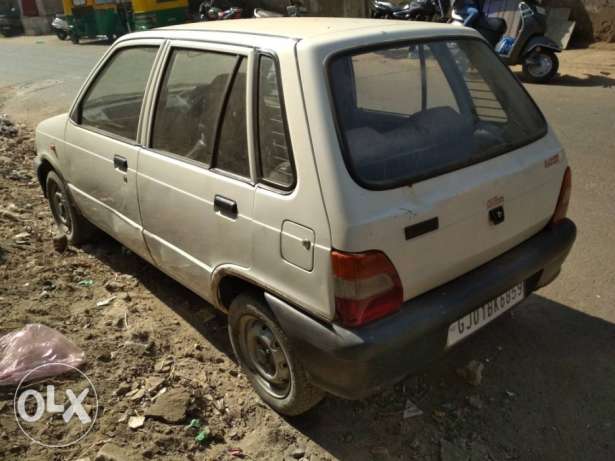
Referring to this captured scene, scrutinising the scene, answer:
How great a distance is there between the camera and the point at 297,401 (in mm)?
2584

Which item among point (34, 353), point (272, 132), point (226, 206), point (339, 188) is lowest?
point (34, 353)

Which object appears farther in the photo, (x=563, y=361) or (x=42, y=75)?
(x=42, y=75)

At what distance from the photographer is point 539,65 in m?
8.91

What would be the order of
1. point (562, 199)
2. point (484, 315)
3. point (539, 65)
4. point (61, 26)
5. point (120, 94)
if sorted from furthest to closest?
point (61, 26), point (539, 65), point (120, 94), point (562, 199), point (484, 315)

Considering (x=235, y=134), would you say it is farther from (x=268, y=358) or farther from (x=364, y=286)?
(x=268, y=358)

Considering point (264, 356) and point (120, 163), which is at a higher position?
point (120, 163)

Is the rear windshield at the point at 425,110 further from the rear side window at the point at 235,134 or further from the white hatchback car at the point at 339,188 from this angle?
the rear side window at the point at 235,134

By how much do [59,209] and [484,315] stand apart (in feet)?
12.4

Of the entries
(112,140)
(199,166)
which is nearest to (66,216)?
(112,140)

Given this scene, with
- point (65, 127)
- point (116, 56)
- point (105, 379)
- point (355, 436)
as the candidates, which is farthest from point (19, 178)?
point (355, 436)

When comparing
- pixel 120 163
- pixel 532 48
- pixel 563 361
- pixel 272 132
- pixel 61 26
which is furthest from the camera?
pixel 61 26

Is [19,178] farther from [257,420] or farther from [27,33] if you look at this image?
[27,33]

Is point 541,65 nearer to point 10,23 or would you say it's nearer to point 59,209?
point 59,209

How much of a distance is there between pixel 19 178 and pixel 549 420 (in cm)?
608
